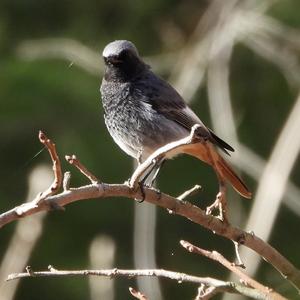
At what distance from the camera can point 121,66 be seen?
4246 mm

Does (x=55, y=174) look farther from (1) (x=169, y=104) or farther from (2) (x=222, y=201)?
(1) (x=169, y=104)

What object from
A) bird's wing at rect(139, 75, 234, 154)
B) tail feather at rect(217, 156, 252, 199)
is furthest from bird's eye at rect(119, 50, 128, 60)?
tail feather at rect(217, 156, 252, 199)

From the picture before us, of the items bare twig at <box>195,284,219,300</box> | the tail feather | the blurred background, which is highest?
the blurred background

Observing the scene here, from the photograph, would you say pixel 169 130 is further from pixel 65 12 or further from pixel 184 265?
pixel 65 12

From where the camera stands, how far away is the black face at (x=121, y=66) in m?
4.21

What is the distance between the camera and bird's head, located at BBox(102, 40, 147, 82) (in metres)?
4.21

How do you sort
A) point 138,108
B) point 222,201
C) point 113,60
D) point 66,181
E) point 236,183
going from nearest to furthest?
point 66,181 < point 222,201 < point 236,183 < point 138,108 < point 113,60

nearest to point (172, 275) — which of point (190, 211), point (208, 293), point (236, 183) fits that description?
point (208, 293)

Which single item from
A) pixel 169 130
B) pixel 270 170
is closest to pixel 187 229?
pixel 270 170

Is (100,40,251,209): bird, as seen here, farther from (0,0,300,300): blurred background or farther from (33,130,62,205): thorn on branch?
(33,130,62,205): thorn on branch

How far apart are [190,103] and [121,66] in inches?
75.0

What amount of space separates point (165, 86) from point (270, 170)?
614 millimetres

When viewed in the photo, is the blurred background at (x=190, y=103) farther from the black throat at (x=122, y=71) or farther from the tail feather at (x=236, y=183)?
the tail feather at (x=236, y=183)

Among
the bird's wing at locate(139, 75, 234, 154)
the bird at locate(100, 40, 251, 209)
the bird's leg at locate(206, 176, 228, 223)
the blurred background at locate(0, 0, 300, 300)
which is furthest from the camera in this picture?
the blurred background at locate(0, 0, 300, 300)
